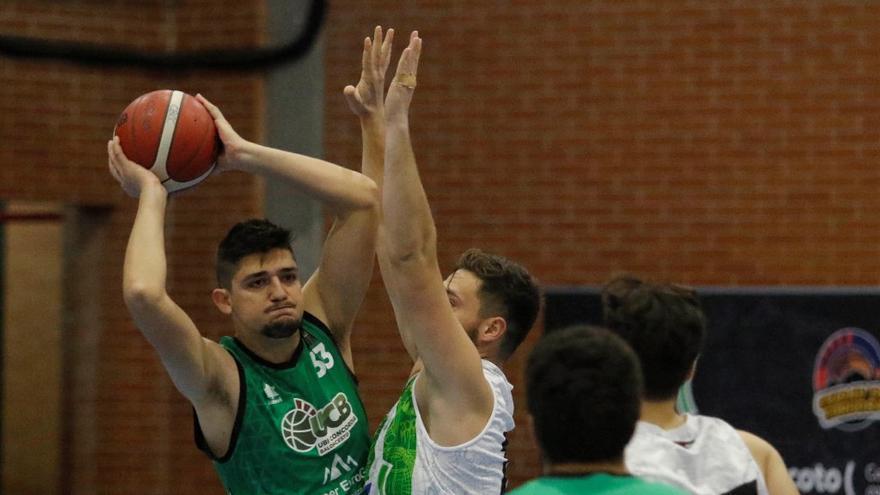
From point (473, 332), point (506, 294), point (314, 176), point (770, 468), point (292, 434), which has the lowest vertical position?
point (292, 434)

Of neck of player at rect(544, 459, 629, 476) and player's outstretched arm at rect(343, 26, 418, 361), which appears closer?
neck of player at rect(544, 459, 629, 476)

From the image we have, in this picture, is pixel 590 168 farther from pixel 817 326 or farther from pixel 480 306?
pixel 480 306

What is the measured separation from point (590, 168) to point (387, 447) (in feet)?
14.6

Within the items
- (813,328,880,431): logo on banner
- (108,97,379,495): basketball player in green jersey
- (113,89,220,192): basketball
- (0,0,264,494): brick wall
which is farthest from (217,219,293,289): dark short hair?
(0,0,264,494): brick wall

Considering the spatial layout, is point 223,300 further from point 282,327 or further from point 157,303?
point 157,303

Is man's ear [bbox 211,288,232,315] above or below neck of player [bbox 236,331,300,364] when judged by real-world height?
above

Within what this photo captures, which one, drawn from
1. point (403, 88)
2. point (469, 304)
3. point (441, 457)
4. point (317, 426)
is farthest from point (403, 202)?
point (317, 426)

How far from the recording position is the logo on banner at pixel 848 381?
670cm

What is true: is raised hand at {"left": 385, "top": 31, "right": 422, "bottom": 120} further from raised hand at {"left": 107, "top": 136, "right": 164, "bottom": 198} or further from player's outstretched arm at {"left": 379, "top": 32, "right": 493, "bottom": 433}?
raised hand at {"left": 107, "top": 136, "right": 164, "bottom": 198}

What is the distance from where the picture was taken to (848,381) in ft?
22.1

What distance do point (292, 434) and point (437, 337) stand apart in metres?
0.92

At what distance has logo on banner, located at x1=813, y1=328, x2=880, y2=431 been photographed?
264 inches

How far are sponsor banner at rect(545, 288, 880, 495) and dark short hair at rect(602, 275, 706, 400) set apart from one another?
12.0 ft

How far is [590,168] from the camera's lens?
8.28 m
